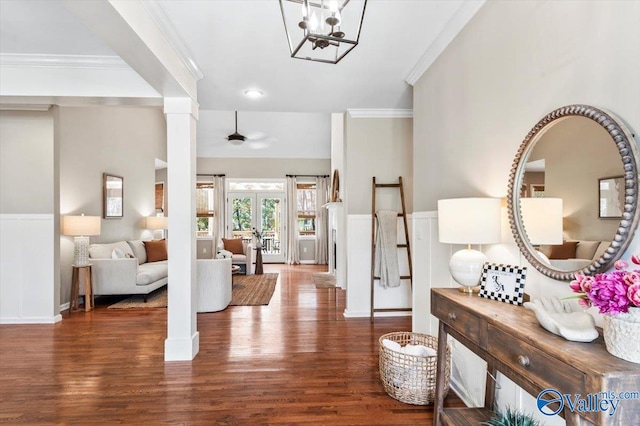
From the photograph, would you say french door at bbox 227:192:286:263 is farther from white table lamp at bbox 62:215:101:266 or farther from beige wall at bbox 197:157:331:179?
white table lamp at bbox 62:215:101:266

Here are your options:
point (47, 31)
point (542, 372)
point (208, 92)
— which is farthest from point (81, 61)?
point (542, 372)

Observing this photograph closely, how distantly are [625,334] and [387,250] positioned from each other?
10.4 ft

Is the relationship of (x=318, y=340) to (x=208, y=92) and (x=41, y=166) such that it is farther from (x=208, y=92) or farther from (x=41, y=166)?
(x=41, y=166)

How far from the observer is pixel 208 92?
3.58m

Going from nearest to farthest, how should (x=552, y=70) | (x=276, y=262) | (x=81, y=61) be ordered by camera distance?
(x=552, y=70) → (x=81, y=61) → (x=276, y=262)

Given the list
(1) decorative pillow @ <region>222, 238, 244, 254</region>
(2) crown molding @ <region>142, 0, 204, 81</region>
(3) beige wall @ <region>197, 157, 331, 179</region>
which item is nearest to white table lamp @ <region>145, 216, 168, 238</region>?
(1) decorative pillow @ <region>222, 238, 244, 254</region>

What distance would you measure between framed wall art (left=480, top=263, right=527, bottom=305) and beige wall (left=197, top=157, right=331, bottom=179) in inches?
314

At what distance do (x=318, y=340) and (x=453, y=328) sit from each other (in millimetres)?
2029

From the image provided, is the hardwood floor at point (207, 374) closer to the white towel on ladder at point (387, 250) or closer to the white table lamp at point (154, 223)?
the white towel on ladder at point (387, 250)

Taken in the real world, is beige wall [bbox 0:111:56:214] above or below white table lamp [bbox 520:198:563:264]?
above

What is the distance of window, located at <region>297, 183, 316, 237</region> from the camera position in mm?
9531

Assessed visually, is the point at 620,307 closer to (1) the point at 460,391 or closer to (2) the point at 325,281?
(1) the point at 460,391

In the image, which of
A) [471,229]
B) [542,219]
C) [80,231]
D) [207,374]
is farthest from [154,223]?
[542,219]

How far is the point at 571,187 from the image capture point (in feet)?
4.49
